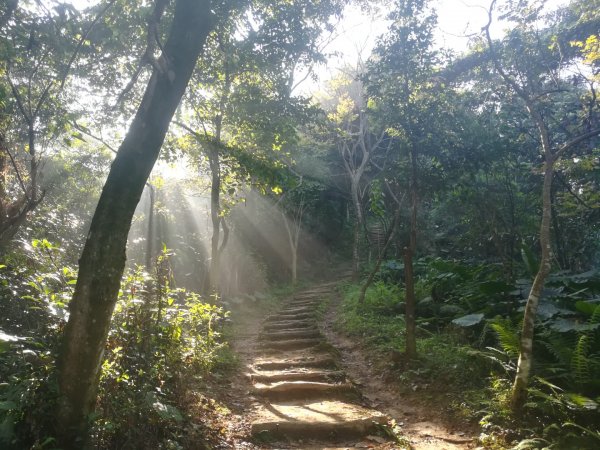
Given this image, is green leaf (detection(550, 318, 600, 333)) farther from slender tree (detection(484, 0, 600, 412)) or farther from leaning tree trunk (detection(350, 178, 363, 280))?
leaning tree trunk (detection(350, 178, 363, 280))

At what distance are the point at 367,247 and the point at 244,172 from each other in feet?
49.3

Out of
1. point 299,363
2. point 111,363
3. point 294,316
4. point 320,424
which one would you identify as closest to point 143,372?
point 111,363

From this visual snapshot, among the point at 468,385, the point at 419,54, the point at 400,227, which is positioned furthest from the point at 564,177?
the point at 400,227

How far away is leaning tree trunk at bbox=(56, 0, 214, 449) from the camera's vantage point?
321 centimetres

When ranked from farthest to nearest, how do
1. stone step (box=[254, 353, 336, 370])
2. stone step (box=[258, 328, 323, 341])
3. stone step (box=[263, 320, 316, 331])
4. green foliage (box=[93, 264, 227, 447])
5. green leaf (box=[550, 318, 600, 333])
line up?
stone step (box=[263, 320, 316, 331]) < stone step (box=[258, 328, 323, 341]) < stone step (box=[254, 353, 336, 370]) < green leaf (box=[550, 318, 600, 333]) < green foliage (box=[93, 264, 227, 447])

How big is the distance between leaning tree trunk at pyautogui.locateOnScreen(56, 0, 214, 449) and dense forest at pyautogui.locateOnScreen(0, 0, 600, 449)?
2 centimetres

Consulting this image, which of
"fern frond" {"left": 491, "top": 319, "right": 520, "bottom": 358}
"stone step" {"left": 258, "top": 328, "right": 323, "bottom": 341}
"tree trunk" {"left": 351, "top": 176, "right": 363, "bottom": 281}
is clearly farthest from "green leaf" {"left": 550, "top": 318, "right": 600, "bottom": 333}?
"tree trunk" {"left": 351, "top": 176, "right": 363, "bottom": 281}

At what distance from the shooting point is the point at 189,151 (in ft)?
36.3

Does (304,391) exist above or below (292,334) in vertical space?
below

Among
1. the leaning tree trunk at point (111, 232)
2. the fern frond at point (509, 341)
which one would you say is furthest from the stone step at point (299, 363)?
the leaning tree trunk at point (111, 232)

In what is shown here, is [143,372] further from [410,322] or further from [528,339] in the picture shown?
[410,322]

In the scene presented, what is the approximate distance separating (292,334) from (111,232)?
6.48 meters

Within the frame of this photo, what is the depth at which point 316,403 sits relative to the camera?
5.50 metres

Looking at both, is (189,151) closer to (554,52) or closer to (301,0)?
(301,0)
